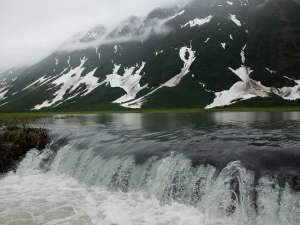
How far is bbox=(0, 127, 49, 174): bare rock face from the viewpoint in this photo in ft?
132

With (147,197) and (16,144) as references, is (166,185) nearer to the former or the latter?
(147,197)

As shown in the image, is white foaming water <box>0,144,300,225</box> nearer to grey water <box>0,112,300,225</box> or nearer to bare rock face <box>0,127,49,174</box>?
grey water <box>0,112,300,225</box>

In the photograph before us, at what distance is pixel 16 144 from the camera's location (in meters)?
43.4

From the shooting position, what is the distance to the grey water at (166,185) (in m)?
21.2

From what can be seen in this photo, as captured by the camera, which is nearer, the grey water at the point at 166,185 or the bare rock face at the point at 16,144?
the grey water at the point at 166,185

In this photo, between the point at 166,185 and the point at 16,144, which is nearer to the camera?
the point at 166,185

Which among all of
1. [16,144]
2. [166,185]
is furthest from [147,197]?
[16,144]

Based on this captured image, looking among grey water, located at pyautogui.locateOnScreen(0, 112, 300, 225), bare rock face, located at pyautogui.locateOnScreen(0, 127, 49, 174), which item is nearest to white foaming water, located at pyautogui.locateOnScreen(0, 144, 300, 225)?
grey water, located at pyautogui.locateOnScreen(0, 112, 300, 225)

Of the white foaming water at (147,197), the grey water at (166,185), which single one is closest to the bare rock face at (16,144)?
the grey water at (166,185)

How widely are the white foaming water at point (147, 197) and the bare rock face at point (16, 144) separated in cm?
566

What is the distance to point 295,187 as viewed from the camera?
21.0m

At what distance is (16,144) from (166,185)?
23.9 meters

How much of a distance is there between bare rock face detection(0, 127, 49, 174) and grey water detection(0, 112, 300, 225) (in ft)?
8.19

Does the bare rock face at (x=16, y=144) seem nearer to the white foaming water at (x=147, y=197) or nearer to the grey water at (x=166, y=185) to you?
the grey water at (x=166, y=185)
